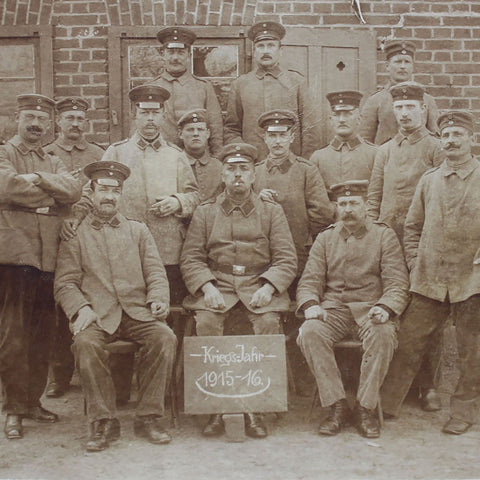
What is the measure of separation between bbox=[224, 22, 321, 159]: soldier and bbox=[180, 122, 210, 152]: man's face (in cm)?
48

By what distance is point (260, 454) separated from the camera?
14.7ft

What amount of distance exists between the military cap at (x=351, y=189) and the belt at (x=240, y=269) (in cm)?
72

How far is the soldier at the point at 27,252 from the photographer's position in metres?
4.76

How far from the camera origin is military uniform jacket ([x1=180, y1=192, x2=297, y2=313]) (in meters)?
5.20

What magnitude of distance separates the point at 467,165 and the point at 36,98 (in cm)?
287

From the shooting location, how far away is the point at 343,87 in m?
7.19

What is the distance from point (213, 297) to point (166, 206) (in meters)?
0.75

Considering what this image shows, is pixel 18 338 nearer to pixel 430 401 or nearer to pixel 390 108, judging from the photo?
pixel 430 401

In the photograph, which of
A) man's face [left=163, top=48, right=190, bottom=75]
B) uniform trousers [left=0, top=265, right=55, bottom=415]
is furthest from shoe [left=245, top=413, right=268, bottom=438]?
man's face [left=163, top=48, right=190, bottom=75]

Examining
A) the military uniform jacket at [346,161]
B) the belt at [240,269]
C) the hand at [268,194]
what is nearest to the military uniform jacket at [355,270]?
the belt at [240,269]

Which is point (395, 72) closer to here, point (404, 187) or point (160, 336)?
point (404, 187)

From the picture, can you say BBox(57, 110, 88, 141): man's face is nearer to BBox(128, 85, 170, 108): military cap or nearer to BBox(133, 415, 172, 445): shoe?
BBox(128, 85, 170, 108): military cap

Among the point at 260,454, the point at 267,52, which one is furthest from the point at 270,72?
the point at 260,454

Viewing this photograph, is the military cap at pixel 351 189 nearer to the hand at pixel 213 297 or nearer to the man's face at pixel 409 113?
the man's face at pixel 409 113
